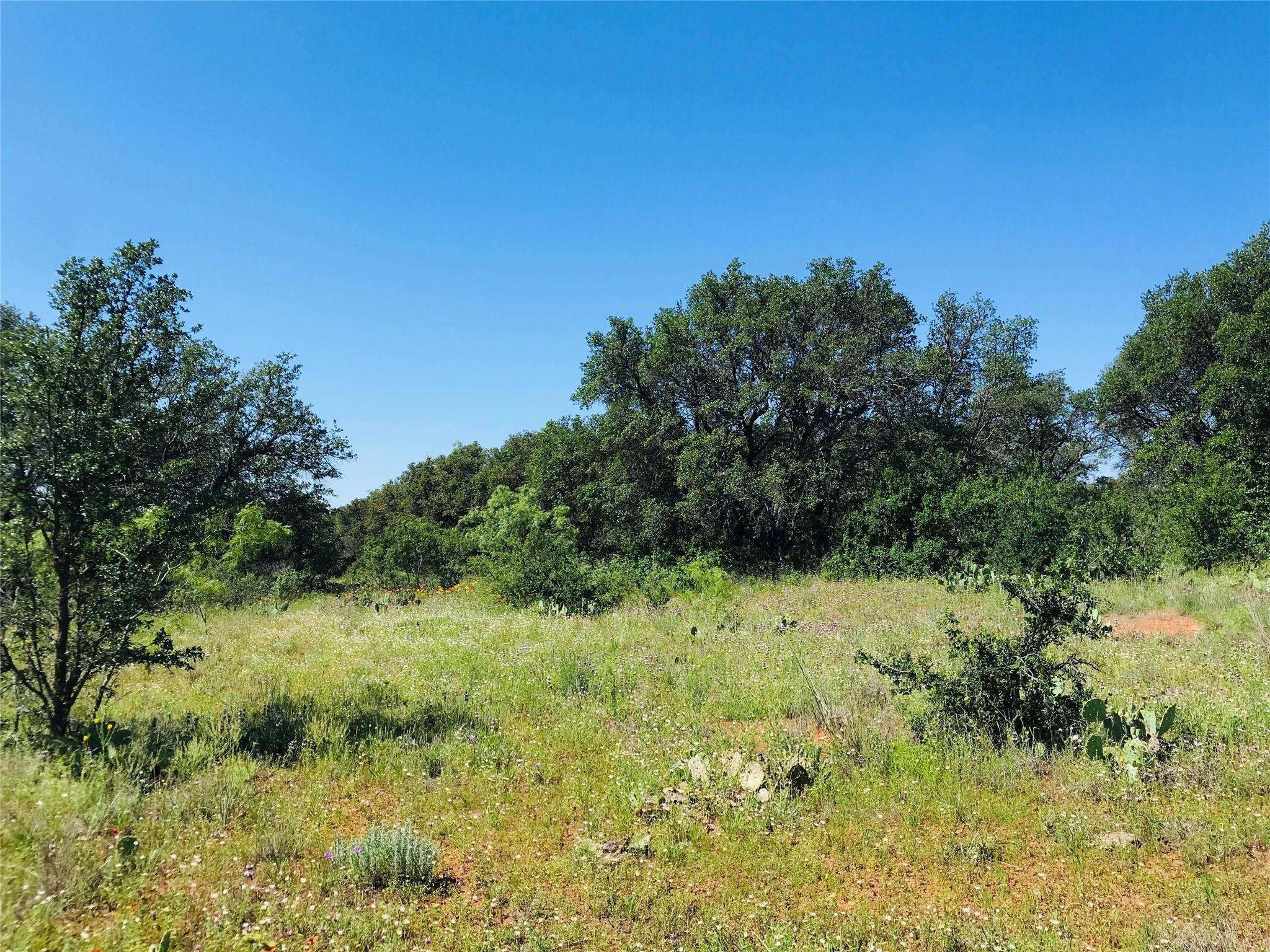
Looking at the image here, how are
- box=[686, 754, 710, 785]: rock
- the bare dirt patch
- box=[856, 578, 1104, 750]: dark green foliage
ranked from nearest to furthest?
box=[686, 754, 710, 785]: rock
box=[856, 578, 1104, 750]: dark green foliage
the bare dirt patch

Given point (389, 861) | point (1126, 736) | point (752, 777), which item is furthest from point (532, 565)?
point (1126, 736)

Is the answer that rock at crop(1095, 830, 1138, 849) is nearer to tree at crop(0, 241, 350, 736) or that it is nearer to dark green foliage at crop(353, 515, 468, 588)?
tree at crop(0, 241, 350, 736)

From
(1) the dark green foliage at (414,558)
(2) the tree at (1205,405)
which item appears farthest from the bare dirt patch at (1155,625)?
(1) the dark green foliage at (414,558)

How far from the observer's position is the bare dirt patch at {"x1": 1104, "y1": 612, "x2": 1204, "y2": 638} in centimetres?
988

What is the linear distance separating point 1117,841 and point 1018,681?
177 centimetres

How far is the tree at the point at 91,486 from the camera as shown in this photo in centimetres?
546

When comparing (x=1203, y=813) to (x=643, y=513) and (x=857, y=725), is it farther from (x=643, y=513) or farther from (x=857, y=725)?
(x=643, y=513)

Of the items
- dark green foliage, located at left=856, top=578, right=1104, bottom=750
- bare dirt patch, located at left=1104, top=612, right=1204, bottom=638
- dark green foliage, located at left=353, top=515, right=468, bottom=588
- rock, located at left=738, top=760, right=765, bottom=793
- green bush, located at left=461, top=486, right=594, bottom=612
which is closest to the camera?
rock, located at left=738, top=760, right=765, bottom=793

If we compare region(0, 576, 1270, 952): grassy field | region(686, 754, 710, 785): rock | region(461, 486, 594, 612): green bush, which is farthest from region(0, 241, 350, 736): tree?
region(461, 486, 594, 612): green bush

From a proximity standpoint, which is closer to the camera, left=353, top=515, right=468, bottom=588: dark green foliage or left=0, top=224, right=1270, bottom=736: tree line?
left=0, top=224, right=1270, bottom=736: tree line

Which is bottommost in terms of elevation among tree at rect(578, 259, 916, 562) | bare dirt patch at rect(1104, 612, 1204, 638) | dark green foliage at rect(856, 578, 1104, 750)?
bare dirt patch at rect(1104, 612, 1204, 638)

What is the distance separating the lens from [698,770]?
5695mm

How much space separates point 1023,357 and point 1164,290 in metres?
6.16

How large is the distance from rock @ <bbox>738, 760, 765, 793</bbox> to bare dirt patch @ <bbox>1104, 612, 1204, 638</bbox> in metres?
7.16
